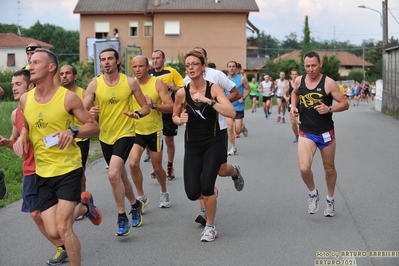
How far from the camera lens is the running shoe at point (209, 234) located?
675 cm

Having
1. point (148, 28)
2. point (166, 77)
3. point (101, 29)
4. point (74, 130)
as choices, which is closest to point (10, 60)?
point (101, 29)

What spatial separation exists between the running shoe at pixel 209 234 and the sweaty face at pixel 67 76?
8.49 ft

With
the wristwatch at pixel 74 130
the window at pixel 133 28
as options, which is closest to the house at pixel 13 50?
the window at pixel 133 28

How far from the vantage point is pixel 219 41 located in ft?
185

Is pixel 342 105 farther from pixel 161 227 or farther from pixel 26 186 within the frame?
pixel 26 186

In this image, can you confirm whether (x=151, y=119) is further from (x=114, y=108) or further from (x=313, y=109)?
(x=313, y=109)

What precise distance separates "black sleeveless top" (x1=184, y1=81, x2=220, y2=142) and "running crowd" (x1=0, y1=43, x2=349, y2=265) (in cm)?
1

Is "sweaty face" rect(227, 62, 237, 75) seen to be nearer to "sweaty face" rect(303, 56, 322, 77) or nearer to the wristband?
"sweaty face" rect(303, 56, 322, 77)

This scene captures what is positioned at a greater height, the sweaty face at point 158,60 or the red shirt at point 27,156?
the sweaty face at point 158,60

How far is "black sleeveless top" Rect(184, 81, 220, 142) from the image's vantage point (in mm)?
6863

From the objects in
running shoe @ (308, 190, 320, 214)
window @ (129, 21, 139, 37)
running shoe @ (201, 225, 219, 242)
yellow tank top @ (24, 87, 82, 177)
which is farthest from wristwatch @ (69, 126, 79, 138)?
window @ (129, 21, 139, 37)

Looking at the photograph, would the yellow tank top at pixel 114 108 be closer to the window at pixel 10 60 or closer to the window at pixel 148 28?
the window at pixel 148 28

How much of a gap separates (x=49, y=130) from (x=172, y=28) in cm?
5208

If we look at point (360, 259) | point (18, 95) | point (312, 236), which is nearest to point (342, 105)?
point (312, 236)
